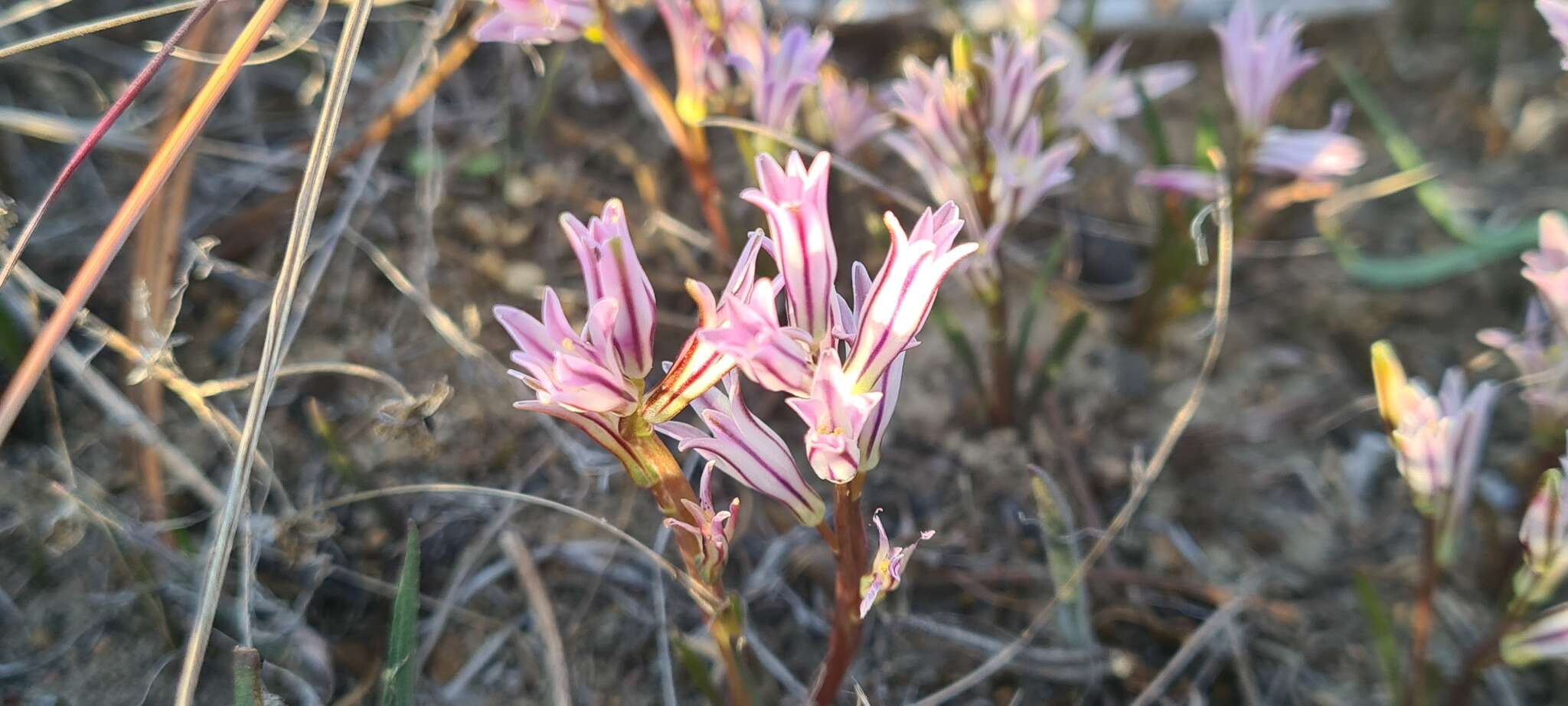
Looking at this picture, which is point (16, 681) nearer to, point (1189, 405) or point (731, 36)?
point (731, 36)

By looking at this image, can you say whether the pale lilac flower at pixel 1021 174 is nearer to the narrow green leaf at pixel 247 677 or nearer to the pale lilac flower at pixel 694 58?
the pale lilac flower at pixel 694 58

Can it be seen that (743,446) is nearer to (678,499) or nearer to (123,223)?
(678,499)

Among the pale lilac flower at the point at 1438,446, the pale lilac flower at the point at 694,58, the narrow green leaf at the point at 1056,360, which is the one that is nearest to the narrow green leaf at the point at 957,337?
the narrow green leaf at the point at 1056,360

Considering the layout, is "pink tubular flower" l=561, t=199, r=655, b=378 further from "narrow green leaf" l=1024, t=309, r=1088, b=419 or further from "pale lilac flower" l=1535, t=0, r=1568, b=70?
"pale lilac flower" l=1535, t=0, r=1568, b=70

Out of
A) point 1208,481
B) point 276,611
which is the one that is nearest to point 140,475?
point 276,611

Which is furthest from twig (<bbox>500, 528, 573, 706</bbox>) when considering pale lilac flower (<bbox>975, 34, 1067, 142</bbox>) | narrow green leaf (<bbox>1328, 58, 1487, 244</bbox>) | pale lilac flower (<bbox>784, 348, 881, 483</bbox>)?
narrow green leaf (<bbox>1328, 58, 1487, 244</bbox>)
